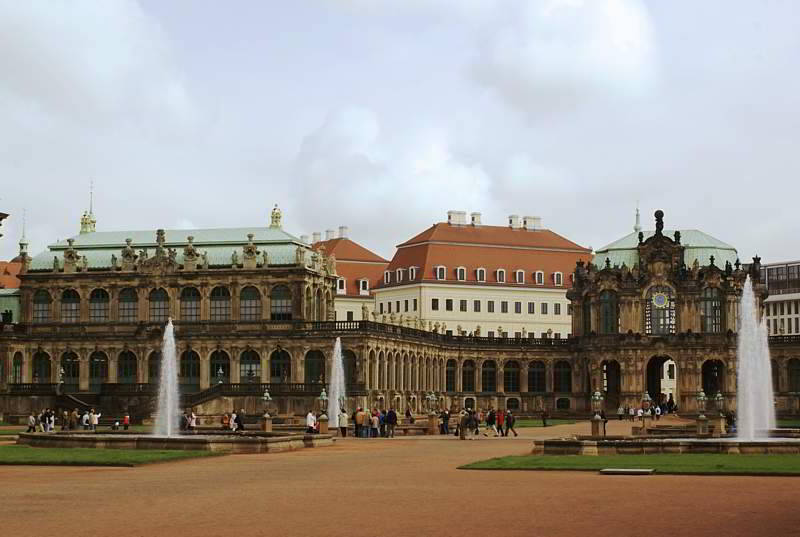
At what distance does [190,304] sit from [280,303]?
8.00 meters

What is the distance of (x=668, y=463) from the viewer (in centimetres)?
4709

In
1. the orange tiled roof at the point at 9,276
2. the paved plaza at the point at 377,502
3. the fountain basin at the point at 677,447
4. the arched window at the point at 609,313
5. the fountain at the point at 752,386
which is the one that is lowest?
the paved plaza at the point at 377,502

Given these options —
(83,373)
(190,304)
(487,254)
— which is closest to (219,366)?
(190,304)

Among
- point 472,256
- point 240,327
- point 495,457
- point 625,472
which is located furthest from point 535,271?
point 625,472

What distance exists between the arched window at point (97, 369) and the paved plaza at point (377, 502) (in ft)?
245

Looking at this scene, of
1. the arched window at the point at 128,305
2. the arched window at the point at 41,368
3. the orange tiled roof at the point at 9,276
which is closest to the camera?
the arched window at the point at 128,305

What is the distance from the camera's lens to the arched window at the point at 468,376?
13612 centimetres

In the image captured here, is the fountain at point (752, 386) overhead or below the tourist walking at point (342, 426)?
overhead

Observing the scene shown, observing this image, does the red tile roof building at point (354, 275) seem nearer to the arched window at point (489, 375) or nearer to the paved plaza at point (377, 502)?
the arched window at point (489, 375)

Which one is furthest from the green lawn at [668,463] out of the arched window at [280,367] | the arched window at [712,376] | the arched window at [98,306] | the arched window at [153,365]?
the arched window at [712,376]

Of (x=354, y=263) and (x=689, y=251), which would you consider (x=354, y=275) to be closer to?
(x=354, y=263)

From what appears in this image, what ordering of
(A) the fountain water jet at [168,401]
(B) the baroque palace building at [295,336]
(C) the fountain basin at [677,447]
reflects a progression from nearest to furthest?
(C) the fountain basin at [677,447] < (A) the fountain water jet at [168,401] < (B) the baroque palace building at [295,336]

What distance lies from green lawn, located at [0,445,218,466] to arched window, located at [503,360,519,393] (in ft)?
264

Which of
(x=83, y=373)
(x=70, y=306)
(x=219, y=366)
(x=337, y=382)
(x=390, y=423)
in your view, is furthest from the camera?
(x=70, y=306)
